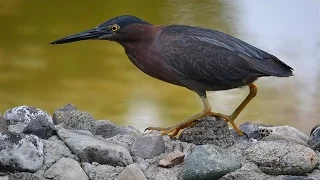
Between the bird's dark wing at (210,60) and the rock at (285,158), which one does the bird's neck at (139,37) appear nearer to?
the bird's dark wing at (210,60)

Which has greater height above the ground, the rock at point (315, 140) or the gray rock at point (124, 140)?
the rock at point (315, 140)

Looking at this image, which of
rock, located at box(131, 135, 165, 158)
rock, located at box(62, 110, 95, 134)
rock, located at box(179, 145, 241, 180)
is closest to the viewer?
rock, located at box(179, 145, 241, 180)

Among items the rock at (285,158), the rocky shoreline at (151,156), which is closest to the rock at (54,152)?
the rocky shoreline at (151,156)

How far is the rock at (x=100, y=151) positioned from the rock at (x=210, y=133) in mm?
151

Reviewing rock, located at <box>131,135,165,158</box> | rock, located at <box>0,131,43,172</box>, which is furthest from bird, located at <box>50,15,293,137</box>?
rock, located at <box>0,131,43,172</box>

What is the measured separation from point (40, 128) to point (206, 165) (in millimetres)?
377

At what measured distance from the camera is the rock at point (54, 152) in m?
1.36

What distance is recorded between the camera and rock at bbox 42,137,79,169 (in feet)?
4.47

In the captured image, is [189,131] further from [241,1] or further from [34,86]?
[241,1]

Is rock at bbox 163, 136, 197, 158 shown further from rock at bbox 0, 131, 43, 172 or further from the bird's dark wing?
rock at bbox 0, 131, 43, 172

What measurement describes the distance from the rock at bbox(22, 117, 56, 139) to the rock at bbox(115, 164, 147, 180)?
222mm

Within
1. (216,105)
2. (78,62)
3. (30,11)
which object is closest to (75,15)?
(30,11)

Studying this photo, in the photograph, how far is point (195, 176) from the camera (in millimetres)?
1288

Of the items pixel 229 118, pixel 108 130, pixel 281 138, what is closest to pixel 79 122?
pixel 108 130
